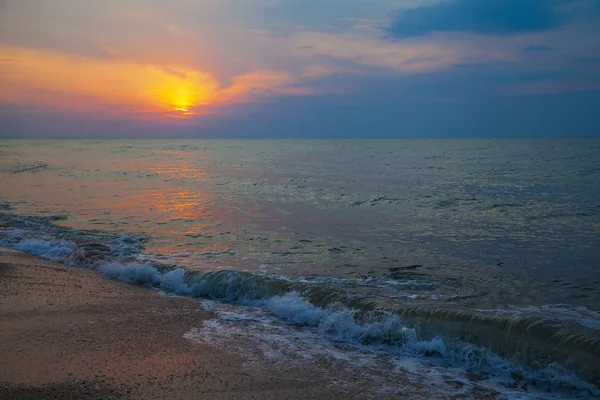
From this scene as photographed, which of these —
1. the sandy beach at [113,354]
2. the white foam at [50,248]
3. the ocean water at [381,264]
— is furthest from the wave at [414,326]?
the white foam at [50,248]

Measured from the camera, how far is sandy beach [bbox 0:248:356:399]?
17.6 feet

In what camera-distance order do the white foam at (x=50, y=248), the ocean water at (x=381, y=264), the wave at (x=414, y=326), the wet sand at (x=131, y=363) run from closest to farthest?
1. the wet sand at (x=131, y=363)
2. the wave at (x=414, y=326)
3. the ocean water at (x=381, y=264)
4. the white foam at (x=50, y=248)

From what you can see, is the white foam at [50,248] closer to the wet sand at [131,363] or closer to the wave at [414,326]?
the wave at [414,326]

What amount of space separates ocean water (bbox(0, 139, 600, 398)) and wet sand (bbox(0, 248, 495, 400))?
0.68 m

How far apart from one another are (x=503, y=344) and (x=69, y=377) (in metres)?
6.22

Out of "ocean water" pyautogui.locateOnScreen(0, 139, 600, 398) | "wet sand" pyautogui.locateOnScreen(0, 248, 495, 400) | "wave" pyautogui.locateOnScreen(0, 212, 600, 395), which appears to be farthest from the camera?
"ocean water" pyautogui.locateOnScreen(0, 139, 600, 398)

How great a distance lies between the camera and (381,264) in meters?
11.9

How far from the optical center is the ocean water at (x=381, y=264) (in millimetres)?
7105

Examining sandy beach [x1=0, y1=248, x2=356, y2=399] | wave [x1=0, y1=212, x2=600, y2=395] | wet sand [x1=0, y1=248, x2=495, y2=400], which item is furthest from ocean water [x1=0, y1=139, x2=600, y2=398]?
sandy beach [x1=0, y1=248, x2=356, y2=399]

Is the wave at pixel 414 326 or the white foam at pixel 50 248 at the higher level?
the white foam at pixel 50 248

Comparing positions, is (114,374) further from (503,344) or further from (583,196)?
(583,196)

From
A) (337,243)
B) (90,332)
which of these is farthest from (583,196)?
(90,332)

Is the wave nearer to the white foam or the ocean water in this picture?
the ocean water

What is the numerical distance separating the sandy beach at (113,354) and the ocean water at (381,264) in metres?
0.85
